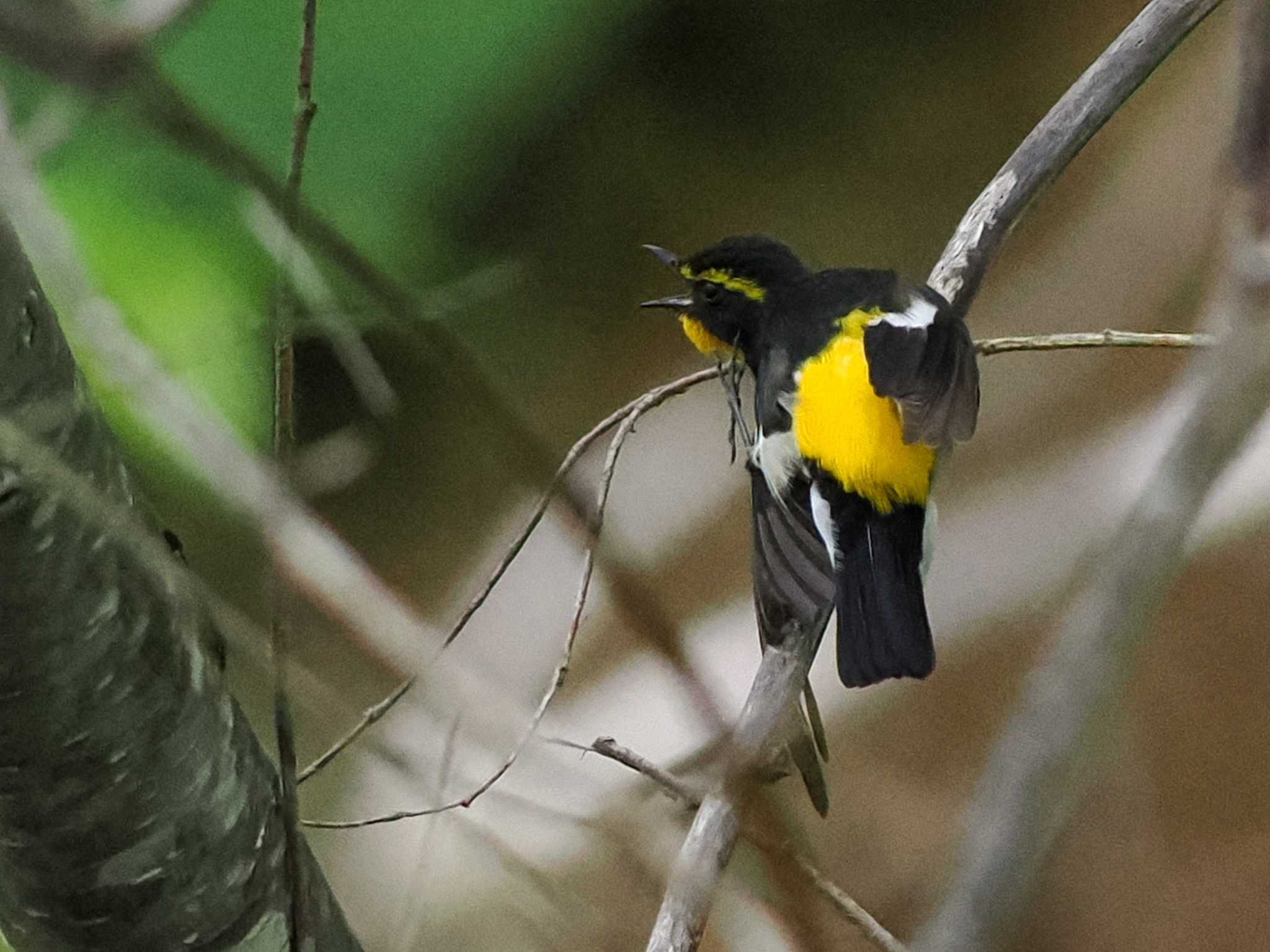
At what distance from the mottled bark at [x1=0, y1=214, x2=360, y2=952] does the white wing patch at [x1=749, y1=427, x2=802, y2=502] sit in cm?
57

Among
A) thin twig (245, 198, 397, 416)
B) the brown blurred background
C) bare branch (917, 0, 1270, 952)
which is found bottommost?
the brown blurred background

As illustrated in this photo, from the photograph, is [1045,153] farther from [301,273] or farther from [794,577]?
[301,273]

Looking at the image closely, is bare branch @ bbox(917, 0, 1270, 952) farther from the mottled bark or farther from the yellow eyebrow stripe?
the yellow eyebrow stripe

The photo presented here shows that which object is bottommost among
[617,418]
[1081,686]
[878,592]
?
[878,592]

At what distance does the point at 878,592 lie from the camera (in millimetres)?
1015

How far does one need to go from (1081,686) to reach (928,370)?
0.83 m

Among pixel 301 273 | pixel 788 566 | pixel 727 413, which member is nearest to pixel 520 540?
pixel 301 273

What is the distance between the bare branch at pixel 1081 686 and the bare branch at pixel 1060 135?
869 millimetres

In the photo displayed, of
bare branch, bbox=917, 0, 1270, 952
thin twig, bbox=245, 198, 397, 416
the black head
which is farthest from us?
the black head

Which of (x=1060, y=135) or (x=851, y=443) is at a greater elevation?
(x=1060, y=135)

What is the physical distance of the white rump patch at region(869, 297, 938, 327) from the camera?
1.02m

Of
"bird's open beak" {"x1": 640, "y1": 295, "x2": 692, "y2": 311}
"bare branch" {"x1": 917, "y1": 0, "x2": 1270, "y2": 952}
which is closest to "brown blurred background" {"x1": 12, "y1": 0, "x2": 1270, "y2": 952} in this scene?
"bird's open beak" {"x1": 640, "y1": 295, "x2": 692, "y2": 311}

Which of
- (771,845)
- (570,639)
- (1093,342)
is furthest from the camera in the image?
(1093,342)

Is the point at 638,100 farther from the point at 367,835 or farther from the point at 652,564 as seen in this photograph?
the point at 367,835
